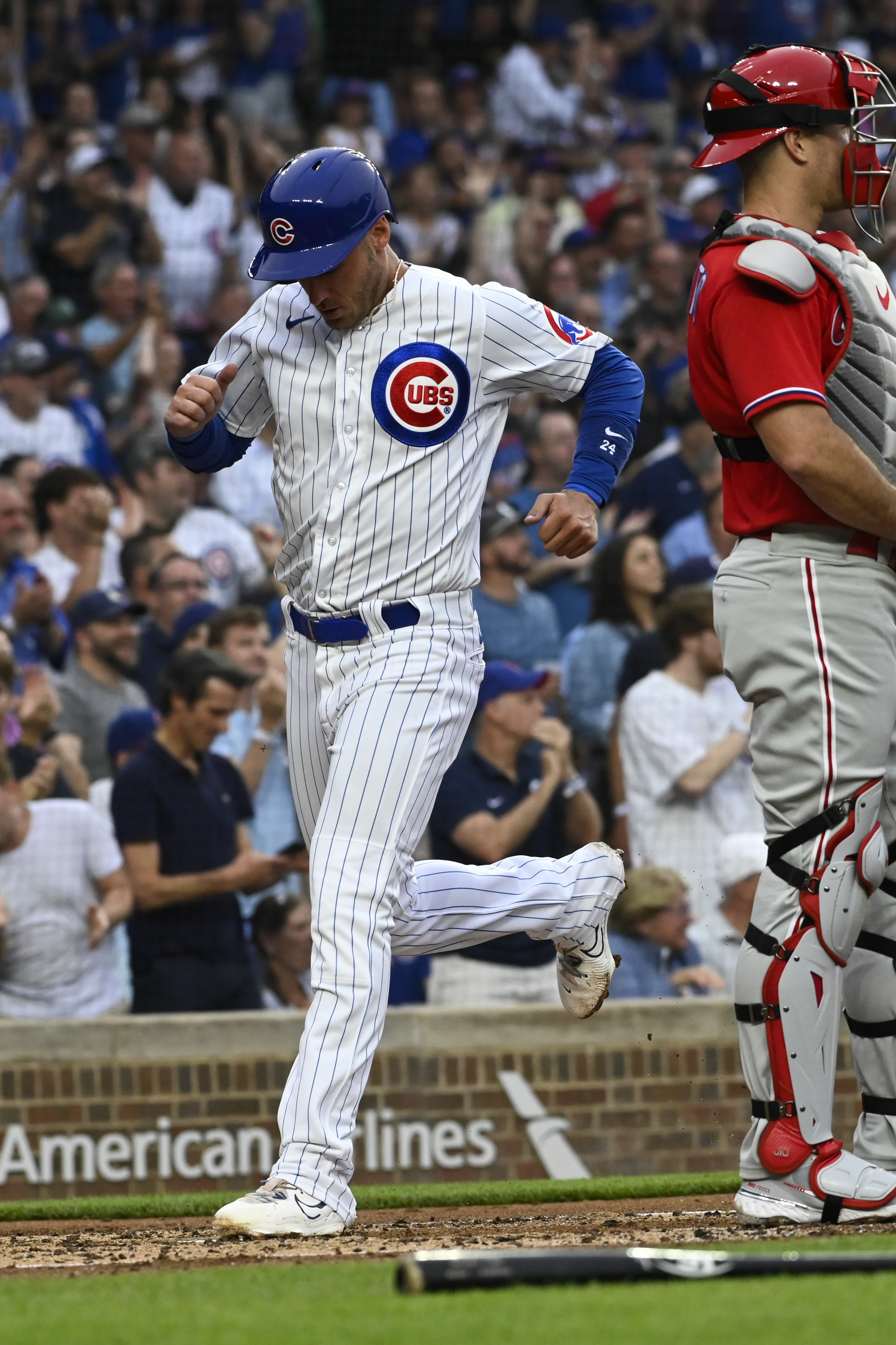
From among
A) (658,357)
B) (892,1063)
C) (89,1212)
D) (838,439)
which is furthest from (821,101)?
(658,357)

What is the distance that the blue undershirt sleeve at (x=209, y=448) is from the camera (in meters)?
4.34

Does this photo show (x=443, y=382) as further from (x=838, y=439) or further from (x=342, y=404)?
(x=838, y=439)

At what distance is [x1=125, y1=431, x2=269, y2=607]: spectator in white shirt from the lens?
8.67 meters

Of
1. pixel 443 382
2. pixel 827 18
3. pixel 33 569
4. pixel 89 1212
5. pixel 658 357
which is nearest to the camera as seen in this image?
pixel 443 382

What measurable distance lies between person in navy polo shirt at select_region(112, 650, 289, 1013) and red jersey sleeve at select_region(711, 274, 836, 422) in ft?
11.8

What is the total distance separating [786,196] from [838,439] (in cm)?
57

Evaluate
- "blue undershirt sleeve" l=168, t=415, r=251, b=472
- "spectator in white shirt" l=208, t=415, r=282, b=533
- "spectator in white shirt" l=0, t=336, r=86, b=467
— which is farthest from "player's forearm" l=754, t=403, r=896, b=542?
"spectator in white shirt" l=0, t=336, r=86, b=467

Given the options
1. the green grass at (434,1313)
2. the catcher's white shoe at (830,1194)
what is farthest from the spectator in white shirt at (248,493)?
the green grass at (434,1313)

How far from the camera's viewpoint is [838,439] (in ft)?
12.1

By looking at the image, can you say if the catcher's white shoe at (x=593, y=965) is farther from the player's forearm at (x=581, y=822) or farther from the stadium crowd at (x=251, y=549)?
the player's forearm at (x=581, y=822)

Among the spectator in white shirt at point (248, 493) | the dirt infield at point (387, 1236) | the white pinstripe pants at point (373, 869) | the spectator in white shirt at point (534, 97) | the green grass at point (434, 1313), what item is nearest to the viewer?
the green grass at point (434, 1313)

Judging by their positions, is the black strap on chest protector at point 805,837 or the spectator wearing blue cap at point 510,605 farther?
the spectator wearing blue cap at point 510,605

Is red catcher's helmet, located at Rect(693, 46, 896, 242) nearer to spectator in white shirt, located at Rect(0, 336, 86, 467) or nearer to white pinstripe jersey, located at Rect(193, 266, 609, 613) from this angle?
white pinstripe jersey, located at Rect(193, 266, 609, 613)

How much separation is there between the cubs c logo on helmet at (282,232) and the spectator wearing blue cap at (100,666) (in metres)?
3.58
